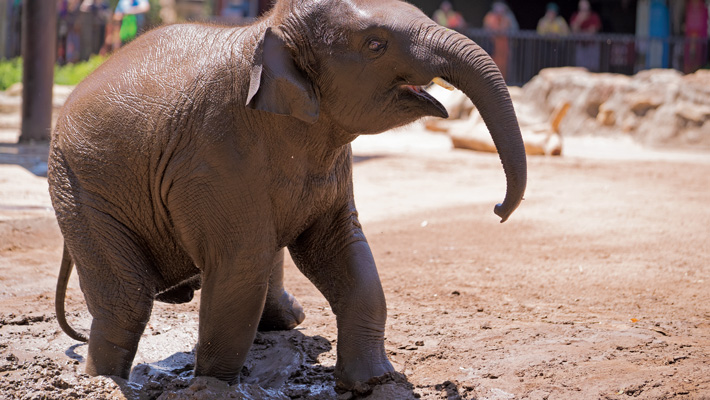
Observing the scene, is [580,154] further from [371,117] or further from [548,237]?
[371,117]

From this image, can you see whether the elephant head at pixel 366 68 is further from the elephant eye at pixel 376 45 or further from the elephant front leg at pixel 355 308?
the elephant front leg at pixel 355 308

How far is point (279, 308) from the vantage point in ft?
16.6

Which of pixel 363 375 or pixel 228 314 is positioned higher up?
pixel 228 314

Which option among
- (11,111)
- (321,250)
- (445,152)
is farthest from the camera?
(11,111)

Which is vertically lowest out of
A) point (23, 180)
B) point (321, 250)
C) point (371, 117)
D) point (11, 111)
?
point (11, 111)

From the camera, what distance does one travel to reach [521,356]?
14.5ft

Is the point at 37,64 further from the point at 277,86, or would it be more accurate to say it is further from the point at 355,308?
the point at 277,86

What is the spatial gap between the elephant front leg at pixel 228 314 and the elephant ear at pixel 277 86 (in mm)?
689

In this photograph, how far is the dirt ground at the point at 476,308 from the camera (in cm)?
407

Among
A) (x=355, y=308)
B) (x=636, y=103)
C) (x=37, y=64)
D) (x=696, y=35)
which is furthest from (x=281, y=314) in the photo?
(x=696, y=35)

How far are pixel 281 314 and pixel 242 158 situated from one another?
5.26 feet

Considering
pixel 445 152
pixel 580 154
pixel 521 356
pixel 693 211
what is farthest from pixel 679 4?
pixel 521 356

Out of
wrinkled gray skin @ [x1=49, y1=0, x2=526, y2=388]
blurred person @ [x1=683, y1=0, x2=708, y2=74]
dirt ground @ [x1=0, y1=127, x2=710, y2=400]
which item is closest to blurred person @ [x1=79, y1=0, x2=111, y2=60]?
dirt ground @ [x1=0, y1=127, x2=710, y2=400]

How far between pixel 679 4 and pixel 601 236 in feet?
54.1
